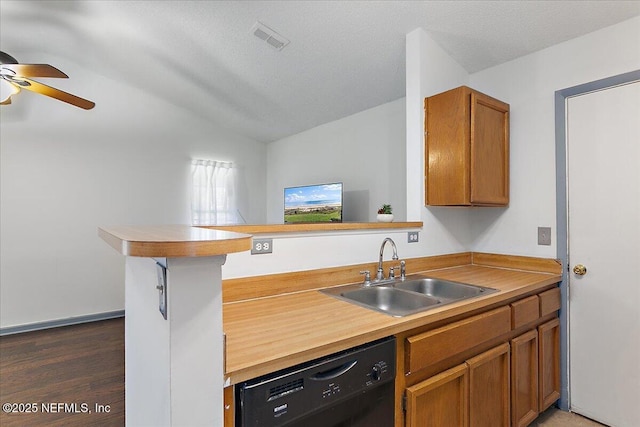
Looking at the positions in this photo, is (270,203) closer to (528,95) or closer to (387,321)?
(528,95)

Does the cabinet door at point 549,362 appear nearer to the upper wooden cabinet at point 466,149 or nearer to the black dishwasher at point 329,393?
the upper wooden cabinet at point 466,149

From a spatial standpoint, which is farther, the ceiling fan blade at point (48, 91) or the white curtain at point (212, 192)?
the white curtain at point (212, 192)

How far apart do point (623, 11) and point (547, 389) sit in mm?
2247

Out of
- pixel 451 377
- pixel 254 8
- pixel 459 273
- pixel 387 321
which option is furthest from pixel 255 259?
pixel 254 8

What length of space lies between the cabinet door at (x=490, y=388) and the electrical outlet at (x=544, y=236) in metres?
0.97

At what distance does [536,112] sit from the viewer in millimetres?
2230

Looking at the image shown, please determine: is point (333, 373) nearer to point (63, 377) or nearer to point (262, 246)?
point (262, 246)

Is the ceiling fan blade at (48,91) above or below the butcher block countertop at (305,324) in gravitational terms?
A: above

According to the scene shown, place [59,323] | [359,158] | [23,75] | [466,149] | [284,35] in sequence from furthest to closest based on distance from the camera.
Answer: [359,158] → [59,323] → [284,35] → [23,75] → [466,149]

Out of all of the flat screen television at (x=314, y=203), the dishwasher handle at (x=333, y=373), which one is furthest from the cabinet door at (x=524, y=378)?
the flat screen television at (x=314, y=203)

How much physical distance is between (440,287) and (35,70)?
3.13 metres

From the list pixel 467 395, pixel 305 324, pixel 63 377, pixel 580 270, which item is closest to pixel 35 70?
pixel 63 377

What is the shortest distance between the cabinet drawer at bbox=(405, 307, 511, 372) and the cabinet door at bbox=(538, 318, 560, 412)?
52 centimetres

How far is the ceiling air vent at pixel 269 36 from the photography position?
243 cm
